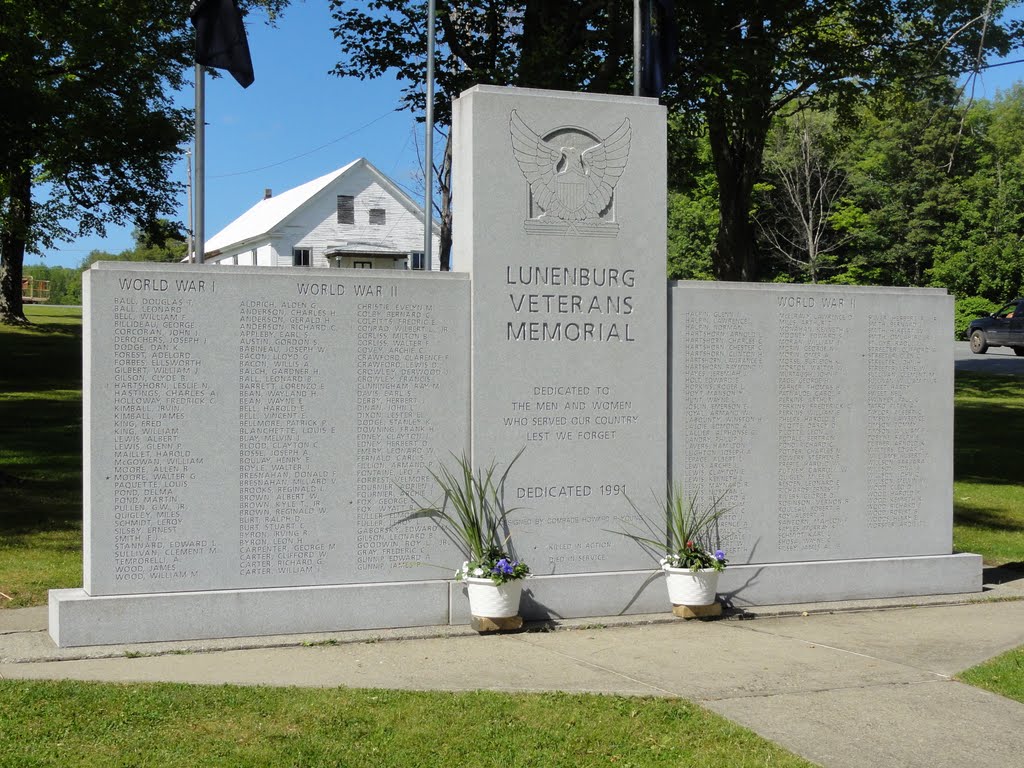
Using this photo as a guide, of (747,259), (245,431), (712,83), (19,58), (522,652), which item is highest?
(19,58)

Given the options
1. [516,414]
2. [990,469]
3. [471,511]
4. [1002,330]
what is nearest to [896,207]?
[1002,330]

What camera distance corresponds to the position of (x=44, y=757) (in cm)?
495

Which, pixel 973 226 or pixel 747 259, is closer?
pixel 747 259

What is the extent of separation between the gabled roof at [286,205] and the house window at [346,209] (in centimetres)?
117

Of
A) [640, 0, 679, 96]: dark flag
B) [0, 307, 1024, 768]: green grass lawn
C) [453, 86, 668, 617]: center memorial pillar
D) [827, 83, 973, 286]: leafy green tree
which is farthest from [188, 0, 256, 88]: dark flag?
[827, 83, 973, 286]: leafy green tree

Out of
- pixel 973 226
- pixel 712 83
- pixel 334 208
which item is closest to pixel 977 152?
pixel 973 226

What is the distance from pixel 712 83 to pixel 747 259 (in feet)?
20.2

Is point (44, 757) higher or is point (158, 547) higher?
point (158, 547)

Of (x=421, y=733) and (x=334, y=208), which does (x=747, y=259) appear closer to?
(x=421, y=733)

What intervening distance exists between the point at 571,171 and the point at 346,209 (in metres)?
46.3

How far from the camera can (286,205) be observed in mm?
55562

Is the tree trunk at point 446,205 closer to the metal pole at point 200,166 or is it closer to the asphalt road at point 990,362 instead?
the asphalt road at point 990,362

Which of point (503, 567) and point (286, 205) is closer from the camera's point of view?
point (503, 567)

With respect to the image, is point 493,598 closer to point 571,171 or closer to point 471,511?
point 471,511
